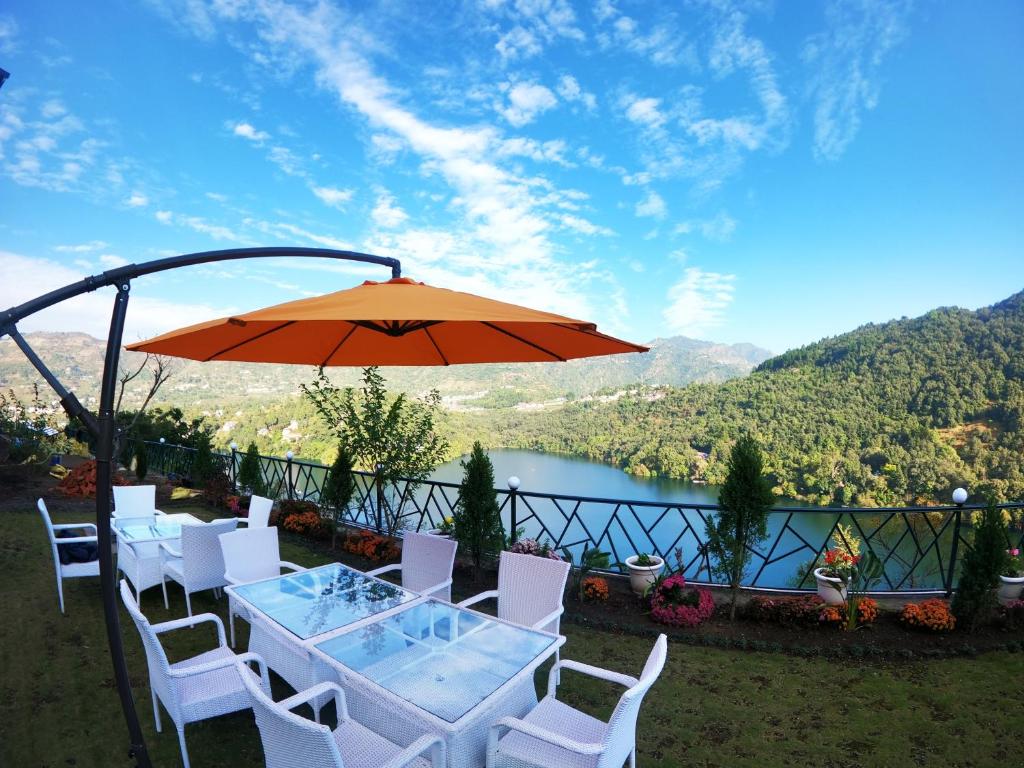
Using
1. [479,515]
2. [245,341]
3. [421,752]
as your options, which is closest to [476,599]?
[421,752]

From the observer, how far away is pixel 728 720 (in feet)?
9.70

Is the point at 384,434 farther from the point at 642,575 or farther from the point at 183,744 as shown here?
the point at 183,744

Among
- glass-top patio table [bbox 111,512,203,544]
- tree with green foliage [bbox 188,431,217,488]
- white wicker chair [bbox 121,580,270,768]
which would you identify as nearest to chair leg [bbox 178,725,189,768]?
white wicker chair [bbox 121,580,270,768]

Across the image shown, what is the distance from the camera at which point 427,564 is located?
3699 mm

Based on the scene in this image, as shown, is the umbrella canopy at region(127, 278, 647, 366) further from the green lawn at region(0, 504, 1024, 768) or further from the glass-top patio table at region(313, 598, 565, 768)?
the green lawn at region(0, 504, 1024, 768)

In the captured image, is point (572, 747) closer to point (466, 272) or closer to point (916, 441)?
point (916, 441)

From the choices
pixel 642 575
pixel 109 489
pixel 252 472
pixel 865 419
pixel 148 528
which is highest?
pixel 865 419

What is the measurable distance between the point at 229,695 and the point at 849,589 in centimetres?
427

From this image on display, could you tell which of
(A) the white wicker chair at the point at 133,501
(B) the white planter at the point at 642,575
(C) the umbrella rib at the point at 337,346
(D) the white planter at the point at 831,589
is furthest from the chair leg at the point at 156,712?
(D) the white planter at the point at 831,589

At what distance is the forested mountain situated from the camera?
58.4 feet

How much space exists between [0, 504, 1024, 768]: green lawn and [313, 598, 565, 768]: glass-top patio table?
76 centimetres

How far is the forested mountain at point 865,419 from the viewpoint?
17812mm

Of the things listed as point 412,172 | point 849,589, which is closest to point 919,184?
point 412,172

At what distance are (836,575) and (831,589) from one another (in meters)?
0.12
